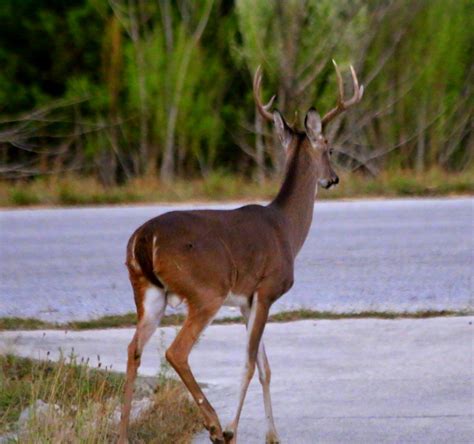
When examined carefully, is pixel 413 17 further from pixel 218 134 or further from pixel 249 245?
pixel 249 245

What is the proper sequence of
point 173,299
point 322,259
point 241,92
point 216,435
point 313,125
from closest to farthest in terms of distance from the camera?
point 216,435 → point 173,299 → point 313,125 → point 322,259 → point 241,92

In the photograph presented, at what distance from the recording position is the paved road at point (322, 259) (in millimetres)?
9930

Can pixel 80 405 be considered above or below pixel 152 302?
below

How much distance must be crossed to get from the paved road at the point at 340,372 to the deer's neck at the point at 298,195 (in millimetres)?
924

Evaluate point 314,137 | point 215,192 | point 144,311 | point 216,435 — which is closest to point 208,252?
point 144,311

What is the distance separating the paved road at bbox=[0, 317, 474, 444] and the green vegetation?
36.2ft

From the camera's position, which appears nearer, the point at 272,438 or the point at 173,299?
the point at 173,299

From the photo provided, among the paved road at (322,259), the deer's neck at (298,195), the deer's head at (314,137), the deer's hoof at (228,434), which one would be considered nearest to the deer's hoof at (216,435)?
the deer's hoof at (228,434)

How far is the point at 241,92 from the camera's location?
2439 cm

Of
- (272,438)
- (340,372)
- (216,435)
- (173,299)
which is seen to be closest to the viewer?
(216,435)

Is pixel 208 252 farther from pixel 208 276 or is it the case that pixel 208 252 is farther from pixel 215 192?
pixel 215 192

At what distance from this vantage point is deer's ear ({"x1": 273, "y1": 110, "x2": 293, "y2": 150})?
7.48 m

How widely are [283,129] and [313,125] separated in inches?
7.3

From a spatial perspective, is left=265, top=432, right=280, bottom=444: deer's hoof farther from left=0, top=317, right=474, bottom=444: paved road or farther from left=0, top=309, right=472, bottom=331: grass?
left=0, top=309, right=472, bottom=331: grass
